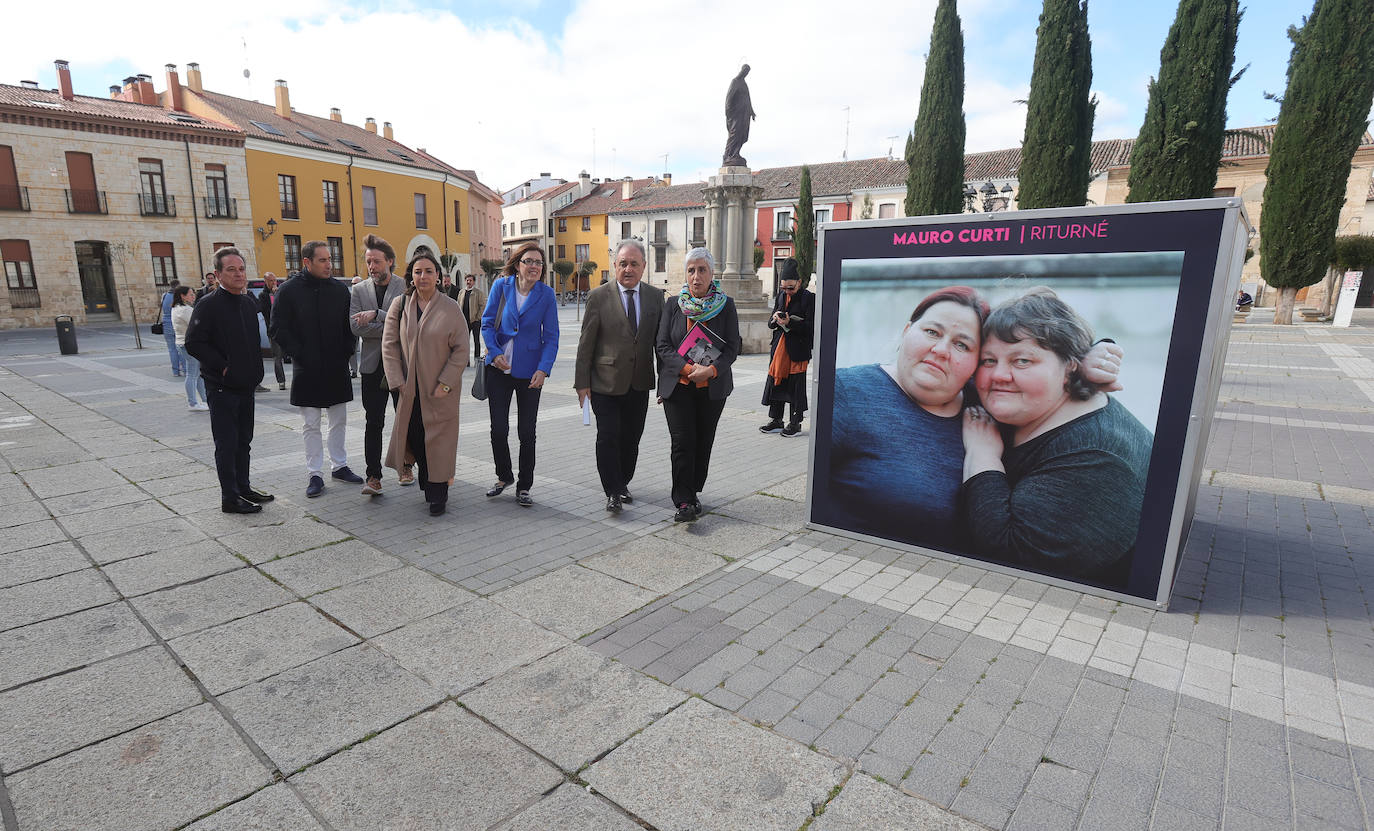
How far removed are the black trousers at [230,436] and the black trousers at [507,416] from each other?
5.60 feet

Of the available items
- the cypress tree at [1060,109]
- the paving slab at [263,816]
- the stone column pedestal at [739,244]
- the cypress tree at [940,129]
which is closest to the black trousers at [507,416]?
the paving slab at [263,816]

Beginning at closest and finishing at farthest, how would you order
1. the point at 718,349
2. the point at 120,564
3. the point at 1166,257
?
the point at 1166,257 → the point at 120,564 → the point at 718,349

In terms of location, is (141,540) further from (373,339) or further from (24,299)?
(24,299)

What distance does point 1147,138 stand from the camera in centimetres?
2219

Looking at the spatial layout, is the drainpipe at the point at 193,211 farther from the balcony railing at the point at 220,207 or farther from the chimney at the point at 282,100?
the chimney at the point at 282,100

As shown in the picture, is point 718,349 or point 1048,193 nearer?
point 718,349

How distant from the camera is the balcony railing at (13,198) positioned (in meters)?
26.2

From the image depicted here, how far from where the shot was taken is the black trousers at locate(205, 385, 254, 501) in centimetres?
486

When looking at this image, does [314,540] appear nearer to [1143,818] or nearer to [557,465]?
[557,465]

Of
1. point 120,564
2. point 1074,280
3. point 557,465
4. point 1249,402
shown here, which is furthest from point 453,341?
point 1249,402

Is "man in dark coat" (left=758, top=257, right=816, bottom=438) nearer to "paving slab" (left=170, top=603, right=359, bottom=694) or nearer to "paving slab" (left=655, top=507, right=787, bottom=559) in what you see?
"paving slab" (left=655, top=507, right=787, bottom=559)

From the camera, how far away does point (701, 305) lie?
4.79 meters

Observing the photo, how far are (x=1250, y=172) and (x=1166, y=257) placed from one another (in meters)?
43.7

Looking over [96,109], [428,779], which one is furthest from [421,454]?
[96,109]
